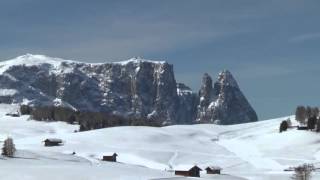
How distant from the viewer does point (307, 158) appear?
174 m

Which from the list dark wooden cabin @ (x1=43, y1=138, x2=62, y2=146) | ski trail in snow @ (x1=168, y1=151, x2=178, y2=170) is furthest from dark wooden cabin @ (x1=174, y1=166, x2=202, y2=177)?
dark wooden cabin @ (x1=43, y1=138, x2=62, y2=146)

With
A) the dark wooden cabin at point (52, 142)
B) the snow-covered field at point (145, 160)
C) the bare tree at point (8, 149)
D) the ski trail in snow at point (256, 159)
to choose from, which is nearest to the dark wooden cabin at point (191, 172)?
the snow-covered field at point (145, 160)

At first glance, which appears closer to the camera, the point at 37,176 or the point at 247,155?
the point at 37,176

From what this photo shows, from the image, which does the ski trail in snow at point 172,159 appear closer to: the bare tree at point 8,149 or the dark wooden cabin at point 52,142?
the dark wooden cabin at point 52,142

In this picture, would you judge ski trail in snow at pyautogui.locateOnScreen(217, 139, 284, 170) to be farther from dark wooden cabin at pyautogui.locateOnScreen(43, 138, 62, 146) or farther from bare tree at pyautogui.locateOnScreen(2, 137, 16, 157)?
bare tree at pyautogui.locateOnScreen(2, 137, 16, 157)

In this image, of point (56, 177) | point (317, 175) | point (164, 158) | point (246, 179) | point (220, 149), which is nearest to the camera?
point (56, 177)

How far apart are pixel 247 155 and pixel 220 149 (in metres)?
13.7

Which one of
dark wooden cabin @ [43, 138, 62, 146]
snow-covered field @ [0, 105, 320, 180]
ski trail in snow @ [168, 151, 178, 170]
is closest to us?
snow-covered field @ [0, 105, 320, 180]

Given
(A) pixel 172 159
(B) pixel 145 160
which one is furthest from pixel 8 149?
(A) pixel 172 159

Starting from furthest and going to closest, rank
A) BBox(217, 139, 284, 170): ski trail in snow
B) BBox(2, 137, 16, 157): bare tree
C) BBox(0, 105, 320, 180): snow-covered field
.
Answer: BBox(217, 139, 284, 170): ski trail in snow, BBox(2, 137, 16, 157): bare tree, BBox(0, 105, 320, 180): snow-covered field

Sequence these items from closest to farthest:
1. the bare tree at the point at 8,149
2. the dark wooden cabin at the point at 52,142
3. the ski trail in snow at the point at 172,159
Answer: the bare tree at the point at 8,149
the ski trail in snow at the point at 172,159
the dark wooden cabin at the point at 52,142

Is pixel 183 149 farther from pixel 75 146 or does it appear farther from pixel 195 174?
pixel 195 174

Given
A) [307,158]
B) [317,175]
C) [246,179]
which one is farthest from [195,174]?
[307,158]

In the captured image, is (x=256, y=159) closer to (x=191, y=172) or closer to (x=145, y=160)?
(x=145, y=160)
